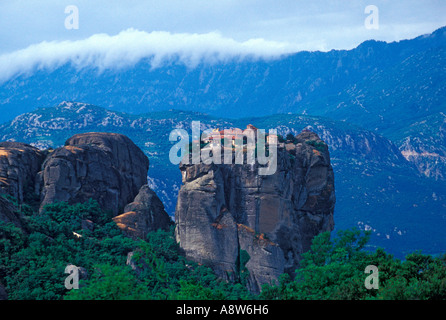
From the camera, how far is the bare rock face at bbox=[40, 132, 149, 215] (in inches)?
3034

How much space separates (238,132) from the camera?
274 feet

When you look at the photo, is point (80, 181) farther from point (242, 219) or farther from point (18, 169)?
point (242, 219)

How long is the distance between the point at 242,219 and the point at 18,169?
21.5 metres

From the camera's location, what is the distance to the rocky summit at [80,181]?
76.2 meters

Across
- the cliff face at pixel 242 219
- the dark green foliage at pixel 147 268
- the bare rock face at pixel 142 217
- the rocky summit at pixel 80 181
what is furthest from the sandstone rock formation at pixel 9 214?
the cliff face at pixel 242 219

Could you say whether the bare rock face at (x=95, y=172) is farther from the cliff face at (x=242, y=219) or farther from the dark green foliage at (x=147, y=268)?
the cliff face at (x=242, y=219)

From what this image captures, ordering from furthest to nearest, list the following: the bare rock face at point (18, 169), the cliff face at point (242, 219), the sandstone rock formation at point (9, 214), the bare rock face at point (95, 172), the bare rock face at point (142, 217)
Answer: the bare rock face at point (95, 172), the bare rock face at point (142, 217), the bare rock face at point (18, 169), the cliff face at point (242, 219), the sandstone rock formation at point (9, 214)

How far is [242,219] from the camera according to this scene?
74.9 m

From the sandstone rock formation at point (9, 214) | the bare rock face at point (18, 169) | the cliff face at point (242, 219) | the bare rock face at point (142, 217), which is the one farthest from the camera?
the bare rock face at point (142, 217)

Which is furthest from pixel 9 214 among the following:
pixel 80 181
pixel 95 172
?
pixel 95 172

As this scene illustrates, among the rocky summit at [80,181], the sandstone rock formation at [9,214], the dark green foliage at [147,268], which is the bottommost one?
the dark green foliage at [147,268]

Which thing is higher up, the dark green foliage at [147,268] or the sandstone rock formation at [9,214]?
the sandstone rock formation at [9,214]

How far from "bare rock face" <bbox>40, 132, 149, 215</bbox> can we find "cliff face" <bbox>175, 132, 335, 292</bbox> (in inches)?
346

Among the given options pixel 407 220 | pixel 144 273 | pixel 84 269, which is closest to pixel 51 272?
pixel 84 269
